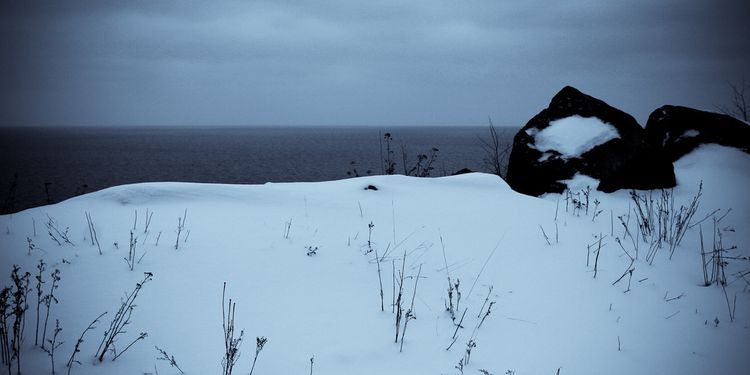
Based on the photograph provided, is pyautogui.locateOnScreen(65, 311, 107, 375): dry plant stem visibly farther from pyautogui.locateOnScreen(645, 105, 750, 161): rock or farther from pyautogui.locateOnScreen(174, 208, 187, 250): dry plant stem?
pyautogui.locateOnScreen(645, 105, 750, 161): rock

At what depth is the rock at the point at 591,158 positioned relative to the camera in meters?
7.09

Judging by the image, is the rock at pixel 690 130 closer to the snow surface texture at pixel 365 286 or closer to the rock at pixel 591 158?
the rock at pixel 591 158

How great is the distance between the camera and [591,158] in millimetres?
7301

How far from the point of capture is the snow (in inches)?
294

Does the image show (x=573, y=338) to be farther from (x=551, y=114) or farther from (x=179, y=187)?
(x=551, y=114)

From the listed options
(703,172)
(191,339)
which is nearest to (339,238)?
(191,339)

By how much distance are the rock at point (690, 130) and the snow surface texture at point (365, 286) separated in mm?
3272

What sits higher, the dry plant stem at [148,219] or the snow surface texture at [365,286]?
the dry plant stem at [148,219]

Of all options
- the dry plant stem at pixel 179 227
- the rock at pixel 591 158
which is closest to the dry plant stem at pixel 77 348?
the dry plant stem at pixel 179 227

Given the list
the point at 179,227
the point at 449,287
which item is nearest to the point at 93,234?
the point at 179,227

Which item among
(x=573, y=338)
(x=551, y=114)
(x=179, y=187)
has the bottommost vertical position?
(x=573, y=338)

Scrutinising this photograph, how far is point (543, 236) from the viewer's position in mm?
4734

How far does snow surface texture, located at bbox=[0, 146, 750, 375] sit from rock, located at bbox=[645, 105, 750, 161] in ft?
10.7

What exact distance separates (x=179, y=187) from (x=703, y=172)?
8.94 meters
